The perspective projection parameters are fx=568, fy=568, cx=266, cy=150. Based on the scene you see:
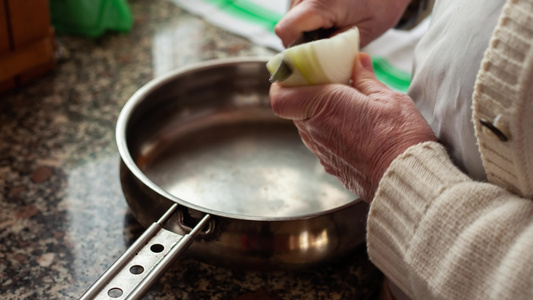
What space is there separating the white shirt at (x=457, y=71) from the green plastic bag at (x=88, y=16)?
0.71 metres

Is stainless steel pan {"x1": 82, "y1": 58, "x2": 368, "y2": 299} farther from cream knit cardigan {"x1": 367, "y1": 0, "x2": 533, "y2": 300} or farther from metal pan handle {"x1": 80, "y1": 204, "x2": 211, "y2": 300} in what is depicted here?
cream knit cardigan {"x1": 367, "y1": 0, "x2": 533, "y2": 300}

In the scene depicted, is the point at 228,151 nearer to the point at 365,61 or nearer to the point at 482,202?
the point at 365,61

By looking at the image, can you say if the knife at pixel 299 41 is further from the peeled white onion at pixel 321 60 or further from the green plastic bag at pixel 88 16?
the green plastic bag at pixel 88 16

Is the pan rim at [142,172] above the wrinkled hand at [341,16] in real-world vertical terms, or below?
below

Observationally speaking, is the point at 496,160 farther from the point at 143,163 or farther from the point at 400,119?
the point at 143,163

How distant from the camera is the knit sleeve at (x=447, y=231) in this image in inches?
15.7

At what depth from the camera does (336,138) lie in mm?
546

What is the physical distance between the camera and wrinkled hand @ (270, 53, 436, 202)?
0.50 meters

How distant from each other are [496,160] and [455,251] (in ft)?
0.25

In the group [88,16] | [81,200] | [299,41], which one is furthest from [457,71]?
[88,16]

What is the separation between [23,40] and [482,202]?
0.72 metres

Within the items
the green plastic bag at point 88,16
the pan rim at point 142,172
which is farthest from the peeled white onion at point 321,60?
the green plastic bag at point 88,16

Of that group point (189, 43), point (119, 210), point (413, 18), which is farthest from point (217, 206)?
point (189, 43)

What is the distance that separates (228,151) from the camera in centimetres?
80
